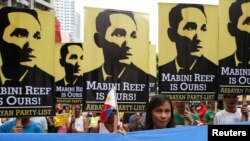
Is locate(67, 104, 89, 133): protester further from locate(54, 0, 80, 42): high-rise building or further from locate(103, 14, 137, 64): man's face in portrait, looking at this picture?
locate(54, 0, 80, 42): high-rise building

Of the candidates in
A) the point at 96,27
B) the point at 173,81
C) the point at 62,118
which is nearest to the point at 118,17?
the point at 96,27

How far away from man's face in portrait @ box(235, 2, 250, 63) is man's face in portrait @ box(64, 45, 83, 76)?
406 cm

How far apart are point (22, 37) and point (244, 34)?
11.0ft

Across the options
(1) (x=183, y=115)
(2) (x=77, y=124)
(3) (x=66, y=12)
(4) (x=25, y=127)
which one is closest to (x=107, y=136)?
(4) (x=25, y=127)

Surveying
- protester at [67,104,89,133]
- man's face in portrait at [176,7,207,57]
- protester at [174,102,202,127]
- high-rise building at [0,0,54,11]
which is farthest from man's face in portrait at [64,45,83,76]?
high-rise building at [0,0,54,11]

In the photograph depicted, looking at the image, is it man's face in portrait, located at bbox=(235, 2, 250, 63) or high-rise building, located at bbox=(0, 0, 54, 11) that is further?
high-rise building, located at bbox=(0, 0, 54, 11)

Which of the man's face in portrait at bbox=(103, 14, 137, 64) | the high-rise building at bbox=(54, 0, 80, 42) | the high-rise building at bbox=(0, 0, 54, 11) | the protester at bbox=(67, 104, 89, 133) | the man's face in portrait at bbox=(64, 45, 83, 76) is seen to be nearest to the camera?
the man's face in portrait at bbox=(103, 14, 137, 64)

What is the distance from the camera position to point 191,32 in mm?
7898

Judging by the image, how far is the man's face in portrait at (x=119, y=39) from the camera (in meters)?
7.68

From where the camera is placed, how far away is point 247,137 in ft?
13.3

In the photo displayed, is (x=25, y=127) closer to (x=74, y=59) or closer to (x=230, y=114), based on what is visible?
(x=230, y=114)

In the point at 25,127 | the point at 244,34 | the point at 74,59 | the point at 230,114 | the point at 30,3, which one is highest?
the point at 30,3

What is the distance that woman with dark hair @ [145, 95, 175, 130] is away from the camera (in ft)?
15.3

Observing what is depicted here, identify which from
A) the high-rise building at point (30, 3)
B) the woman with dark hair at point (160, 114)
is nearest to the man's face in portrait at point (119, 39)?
the woman with dark hair at point (160, 114)
